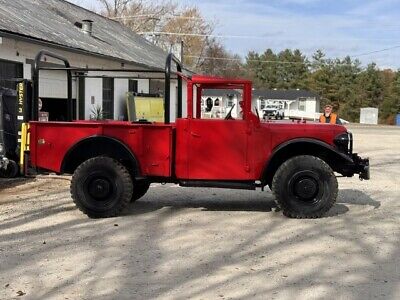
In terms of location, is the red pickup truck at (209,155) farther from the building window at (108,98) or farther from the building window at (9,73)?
the building window at (108,98)

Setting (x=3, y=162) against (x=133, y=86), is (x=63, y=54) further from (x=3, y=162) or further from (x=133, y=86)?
(x=133, y=86)

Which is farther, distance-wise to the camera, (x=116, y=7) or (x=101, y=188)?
(x=116, y=7)

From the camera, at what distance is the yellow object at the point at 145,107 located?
2220cm

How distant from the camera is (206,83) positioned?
8359 millimetres

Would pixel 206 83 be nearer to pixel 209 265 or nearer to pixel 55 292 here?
pixel 209 265

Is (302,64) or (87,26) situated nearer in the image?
(87,26)

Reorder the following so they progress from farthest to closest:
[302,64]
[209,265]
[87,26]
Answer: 1. [302,64]
2. [87,26]
3. [209,265]

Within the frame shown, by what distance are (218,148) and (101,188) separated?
1.77 metres

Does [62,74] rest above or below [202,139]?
above

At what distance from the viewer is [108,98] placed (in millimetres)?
21828

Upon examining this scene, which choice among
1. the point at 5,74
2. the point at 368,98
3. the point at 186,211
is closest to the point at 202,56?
the point at 368,98

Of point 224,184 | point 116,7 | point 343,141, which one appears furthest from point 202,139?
point 116,7

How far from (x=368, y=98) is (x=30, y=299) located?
302ft

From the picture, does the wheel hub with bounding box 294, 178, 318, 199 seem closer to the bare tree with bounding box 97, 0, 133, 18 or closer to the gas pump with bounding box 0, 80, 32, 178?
the gas pump with bounding box 0, 80, 32, 178
